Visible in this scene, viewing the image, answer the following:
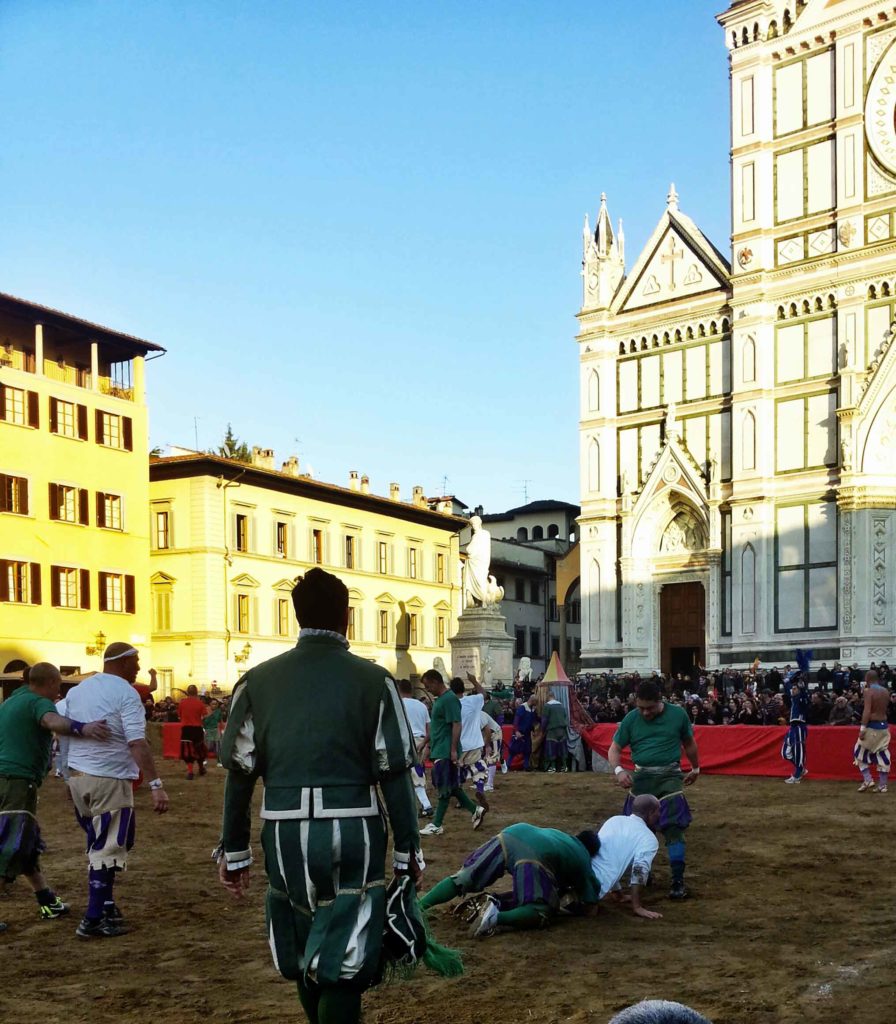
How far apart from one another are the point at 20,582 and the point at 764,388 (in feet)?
84.5

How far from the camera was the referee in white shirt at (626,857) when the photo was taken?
9844 mm

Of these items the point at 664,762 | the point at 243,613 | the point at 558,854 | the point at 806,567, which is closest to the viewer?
the point at 558,854

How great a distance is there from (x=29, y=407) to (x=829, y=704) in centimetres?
2844

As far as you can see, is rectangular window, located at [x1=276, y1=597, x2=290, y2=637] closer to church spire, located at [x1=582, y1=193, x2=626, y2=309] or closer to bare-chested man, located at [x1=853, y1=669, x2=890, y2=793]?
church spire, located at [x1=582, y1=193, x2=626, y2=309]

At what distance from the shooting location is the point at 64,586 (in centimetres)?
4353

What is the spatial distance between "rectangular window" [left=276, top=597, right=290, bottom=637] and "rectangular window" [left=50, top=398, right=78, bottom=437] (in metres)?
13.4

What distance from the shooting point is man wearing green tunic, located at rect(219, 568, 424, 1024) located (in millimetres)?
4629

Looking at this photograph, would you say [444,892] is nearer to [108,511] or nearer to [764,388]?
[764,388]

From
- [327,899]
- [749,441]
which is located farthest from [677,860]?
[749,441]

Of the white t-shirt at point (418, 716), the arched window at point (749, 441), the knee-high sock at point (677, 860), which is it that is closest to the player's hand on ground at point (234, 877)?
the knee-high sock at point (677, 860)

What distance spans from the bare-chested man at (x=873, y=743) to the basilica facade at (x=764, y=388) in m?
18.2

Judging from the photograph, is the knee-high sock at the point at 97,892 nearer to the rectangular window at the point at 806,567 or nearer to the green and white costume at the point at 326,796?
the green and white costume at the point at 326,796

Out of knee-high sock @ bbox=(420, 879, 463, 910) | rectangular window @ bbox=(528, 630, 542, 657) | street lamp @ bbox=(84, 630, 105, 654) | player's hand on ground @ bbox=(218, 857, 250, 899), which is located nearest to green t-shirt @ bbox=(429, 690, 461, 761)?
knee-high sock @ bbox=(420, 879, 463, 910)

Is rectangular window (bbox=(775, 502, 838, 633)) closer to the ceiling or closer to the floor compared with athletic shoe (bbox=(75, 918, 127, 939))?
closer to the ceiling
